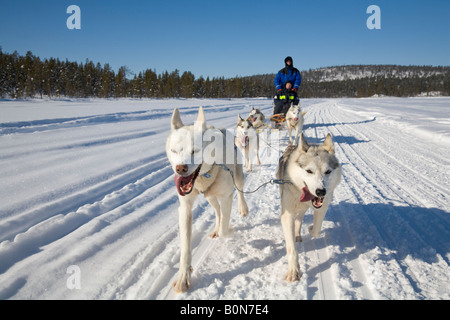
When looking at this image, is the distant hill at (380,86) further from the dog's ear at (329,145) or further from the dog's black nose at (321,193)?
the dog's black nose at (321,193)

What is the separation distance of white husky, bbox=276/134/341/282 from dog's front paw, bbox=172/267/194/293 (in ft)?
2.45

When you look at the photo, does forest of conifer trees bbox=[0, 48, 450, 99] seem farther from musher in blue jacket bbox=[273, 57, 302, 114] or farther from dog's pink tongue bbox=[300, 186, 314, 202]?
dog's pink tongue bbox=[300, 186, 314, 202]

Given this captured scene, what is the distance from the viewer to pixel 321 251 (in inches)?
91.9

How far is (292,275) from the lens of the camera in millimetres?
1916

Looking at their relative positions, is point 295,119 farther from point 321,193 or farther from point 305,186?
point 321,193

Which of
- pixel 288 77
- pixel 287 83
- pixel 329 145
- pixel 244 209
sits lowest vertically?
pixel 244 209

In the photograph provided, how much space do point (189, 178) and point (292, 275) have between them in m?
1.08

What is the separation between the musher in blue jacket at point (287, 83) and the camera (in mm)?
7984

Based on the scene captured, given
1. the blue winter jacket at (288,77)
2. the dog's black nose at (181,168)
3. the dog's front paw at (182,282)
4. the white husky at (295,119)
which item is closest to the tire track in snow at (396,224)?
the dog's front paw at (182,282)

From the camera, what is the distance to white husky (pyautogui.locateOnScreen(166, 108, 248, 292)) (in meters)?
1.84

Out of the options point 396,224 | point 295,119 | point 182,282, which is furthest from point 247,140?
point 182,282

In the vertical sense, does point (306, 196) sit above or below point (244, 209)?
above
